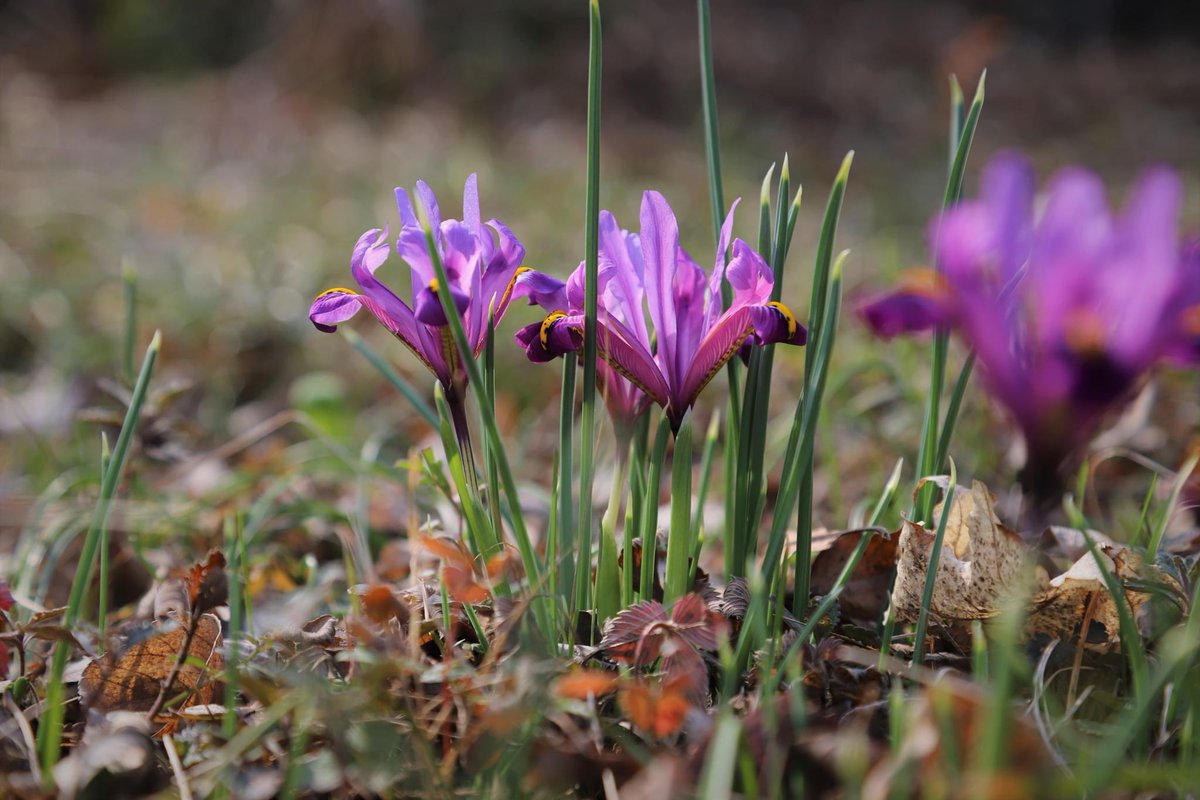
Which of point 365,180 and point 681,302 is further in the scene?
point 365,180

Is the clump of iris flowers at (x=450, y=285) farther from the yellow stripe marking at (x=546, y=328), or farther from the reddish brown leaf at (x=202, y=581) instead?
the reddish brown leaf at (x=202, y=581)

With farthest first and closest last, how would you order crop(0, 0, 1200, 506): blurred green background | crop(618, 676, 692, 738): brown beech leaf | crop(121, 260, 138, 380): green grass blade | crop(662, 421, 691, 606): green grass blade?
crop(0, 0, 1200, 506): blurred green background, crop(121, 260, 138, 380): green grass blade, crop(662, 421, 691, 606): green grass blade, crop(618, 676, 692, 738): brown beech leaf

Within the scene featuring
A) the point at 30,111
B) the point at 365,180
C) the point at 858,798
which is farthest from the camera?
the point at 30,111

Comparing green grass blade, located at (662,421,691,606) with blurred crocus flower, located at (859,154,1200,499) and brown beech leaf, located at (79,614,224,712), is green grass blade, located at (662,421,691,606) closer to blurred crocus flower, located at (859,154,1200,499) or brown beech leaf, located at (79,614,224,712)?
blurred crocus flower, located at (859,154,1200,499)

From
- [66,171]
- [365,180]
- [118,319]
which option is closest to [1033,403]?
[118,319]

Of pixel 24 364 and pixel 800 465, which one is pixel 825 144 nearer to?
pixel 24 364

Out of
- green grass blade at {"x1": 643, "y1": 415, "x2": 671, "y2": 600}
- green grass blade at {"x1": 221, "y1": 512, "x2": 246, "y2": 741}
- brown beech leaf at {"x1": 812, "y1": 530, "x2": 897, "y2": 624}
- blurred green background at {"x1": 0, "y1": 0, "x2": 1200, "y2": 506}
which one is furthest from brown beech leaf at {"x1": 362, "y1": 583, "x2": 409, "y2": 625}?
blurred green background at {"x1": 0, "y1": 0, "x2": 1200, "y2": 506}

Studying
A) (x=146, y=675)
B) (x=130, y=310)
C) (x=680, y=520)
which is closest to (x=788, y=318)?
(x=680, y=520)
